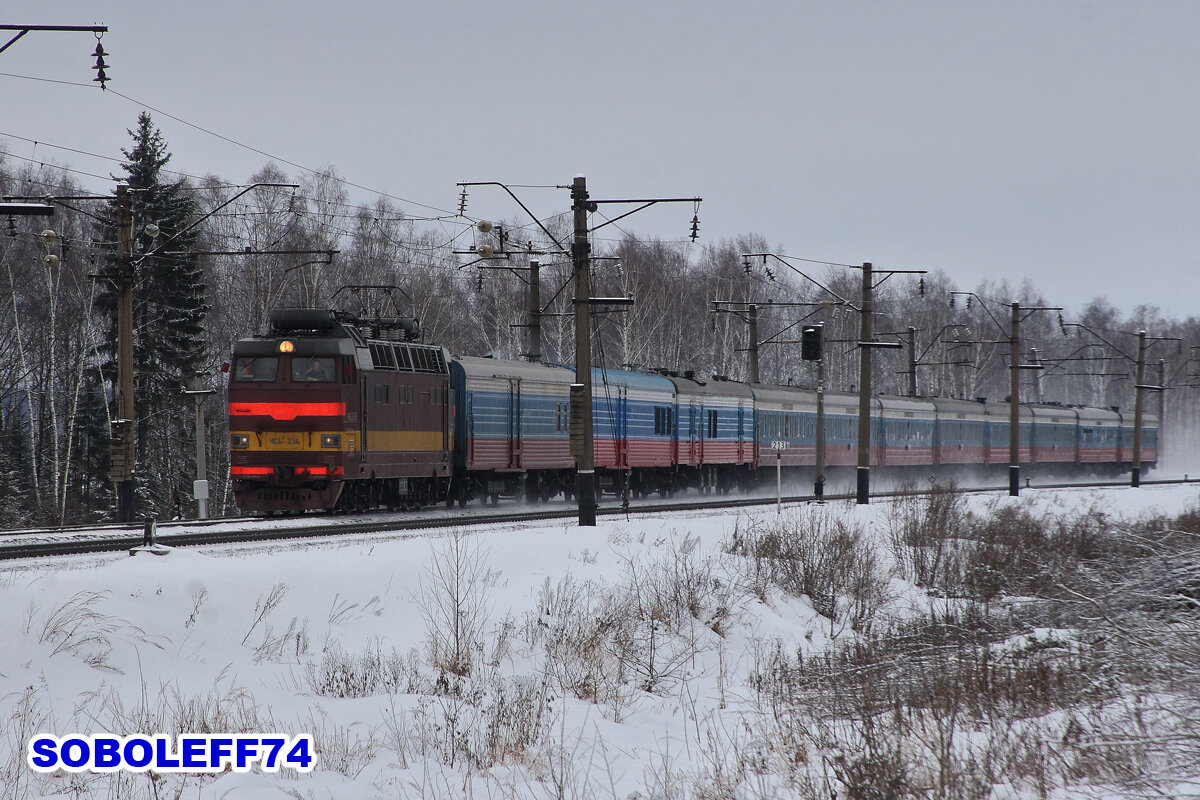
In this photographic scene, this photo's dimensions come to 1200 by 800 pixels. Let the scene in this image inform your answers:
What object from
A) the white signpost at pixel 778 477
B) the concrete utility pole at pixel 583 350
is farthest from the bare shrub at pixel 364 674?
the white signpost at pixel 778 477

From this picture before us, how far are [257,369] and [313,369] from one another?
116 cm

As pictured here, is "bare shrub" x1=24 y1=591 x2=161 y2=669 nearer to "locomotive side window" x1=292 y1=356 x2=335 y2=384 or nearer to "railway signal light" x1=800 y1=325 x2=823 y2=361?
"locomotive side window" x1=292 y1=356 x2=335 y2=384

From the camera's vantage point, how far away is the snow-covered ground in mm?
9195

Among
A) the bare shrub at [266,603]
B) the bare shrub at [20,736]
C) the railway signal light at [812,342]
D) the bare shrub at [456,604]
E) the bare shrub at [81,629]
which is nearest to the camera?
the bare shrub at [20,736]

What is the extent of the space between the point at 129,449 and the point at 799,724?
15.5 meters

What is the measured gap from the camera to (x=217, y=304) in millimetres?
51000

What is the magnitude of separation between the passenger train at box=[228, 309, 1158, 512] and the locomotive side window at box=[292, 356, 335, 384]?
3 cm

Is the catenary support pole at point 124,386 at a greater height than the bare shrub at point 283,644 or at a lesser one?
greater

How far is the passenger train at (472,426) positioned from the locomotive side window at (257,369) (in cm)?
3

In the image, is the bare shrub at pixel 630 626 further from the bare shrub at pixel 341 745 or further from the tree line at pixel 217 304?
the tree line at pixel 217 304

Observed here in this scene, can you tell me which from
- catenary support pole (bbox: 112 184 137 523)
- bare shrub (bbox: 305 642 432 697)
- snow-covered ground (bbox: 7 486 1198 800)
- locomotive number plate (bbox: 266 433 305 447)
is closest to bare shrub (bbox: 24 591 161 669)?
snow-covered ground (bbox: 7 486 1198 800)

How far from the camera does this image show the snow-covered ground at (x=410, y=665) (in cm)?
920

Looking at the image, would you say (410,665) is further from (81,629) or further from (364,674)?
(81,629)

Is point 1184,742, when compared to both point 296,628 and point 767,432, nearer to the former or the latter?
point 296,628
